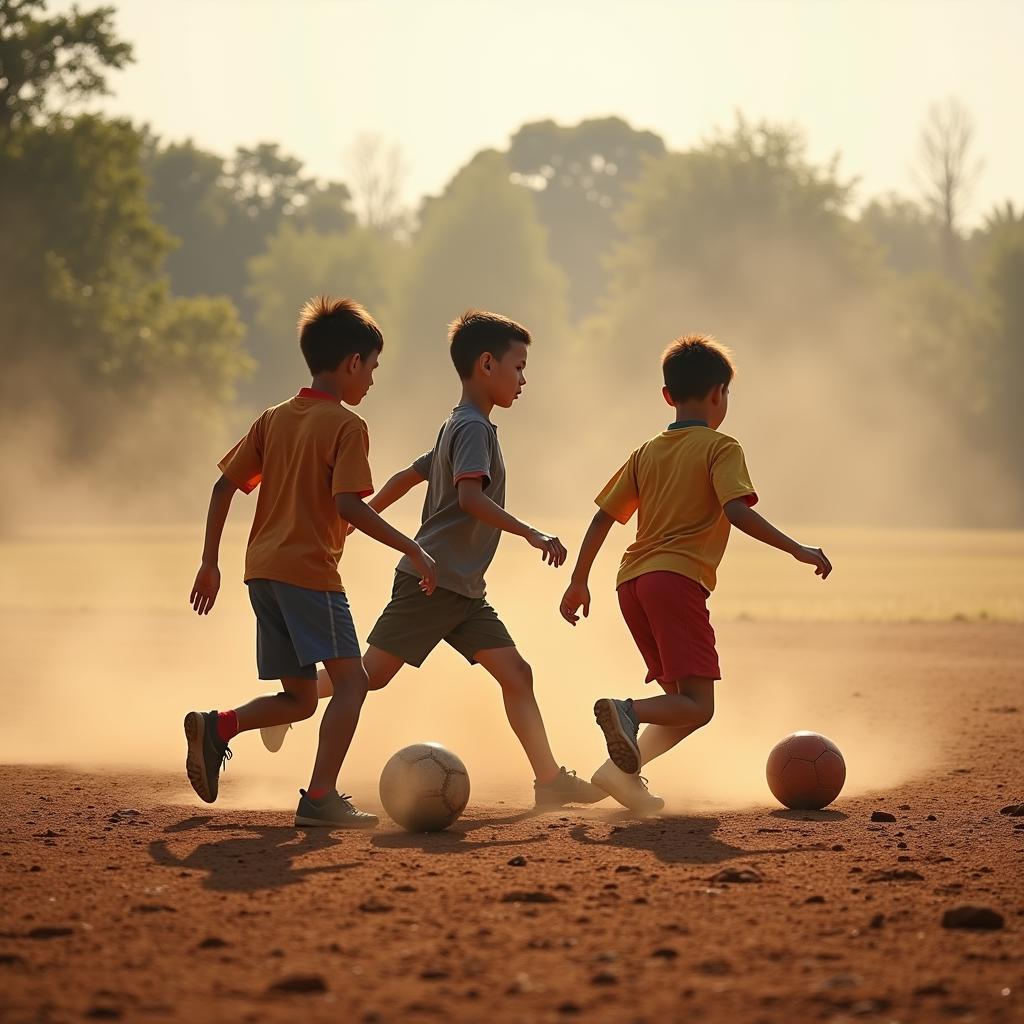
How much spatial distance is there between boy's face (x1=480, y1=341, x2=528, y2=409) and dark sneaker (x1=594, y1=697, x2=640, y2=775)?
1.30m

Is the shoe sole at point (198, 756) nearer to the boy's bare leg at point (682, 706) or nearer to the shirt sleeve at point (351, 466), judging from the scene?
the shirt sleeve at point (351, 466)

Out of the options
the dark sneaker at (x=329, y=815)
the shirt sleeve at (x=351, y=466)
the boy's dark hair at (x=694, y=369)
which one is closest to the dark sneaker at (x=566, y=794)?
the dark sneaker at (x=329, y=815)

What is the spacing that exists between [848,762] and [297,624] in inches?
141

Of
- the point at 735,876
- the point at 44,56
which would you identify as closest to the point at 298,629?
the point at 735,876

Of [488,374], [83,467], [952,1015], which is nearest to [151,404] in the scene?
[83,467]

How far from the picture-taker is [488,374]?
6199 mm

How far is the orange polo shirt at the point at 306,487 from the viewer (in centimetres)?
555

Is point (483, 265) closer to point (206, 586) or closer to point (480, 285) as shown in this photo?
point (480, 285)

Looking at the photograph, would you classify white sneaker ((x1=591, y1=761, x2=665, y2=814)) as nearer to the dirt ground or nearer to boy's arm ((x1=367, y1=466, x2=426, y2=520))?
the dirt ground

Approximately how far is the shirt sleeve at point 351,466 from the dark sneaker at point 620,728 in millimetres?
1169

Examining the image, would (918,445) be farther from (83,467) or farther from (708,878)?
(708,878)

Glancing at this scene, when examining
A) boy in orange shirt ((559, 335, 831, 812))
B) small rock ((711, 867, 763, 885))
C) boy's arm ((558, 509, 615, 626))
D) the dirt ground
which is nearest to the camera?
the dirt ground

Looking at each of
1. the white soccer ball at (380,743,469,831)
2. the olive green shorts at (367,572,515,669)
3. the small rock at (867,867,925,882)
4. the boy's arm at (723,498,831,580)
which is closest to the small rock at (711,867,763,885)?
the small rock at (867,867,925,882)

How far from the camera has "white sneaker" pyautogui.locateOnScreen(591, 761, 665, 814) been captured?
5.98 m
